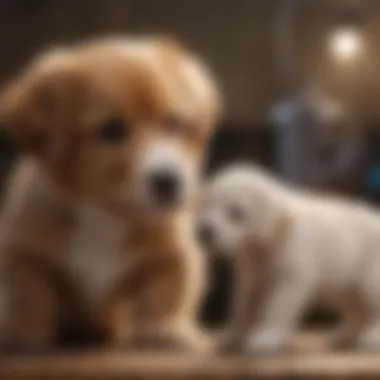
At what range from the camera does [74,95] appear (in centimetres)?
83

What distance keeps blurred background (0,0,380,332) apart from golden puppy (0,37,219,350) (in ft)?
0.24

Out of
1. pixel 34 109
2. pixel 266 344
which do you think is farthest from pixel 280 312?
pixel 34 109

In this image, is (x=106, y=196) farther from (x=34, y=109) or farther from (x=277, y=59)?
(x=277, y=59)

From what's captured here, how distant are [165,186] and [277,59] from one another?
23 centimetres

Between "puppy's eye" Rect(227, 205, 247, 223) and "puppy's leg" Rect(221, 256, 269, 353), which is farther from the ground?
"puppy's eye" Rect(227, 205, 247, 223)

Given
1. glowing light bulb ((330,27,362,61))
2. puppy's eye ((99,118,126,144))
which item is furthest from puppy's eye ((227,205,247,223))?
glowing light bulb ((330,27,362,61))

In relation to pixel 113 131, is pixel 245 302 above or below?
below

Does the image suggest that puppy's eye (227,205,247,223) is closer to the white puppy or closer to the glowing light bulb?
the white puppy

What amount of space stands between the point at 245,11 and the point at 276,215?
239mm

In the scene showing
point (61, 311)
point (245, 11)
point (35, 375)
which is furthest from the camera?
point (245, 11)

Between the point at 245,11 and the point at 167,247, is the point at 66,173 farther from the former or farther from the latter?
the point at 245,11

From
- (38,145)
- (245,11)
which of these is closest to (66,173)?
(38,145)

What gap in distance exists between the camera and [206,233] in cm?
81

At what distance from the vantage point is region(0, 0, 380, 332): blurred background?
95 centimetres
